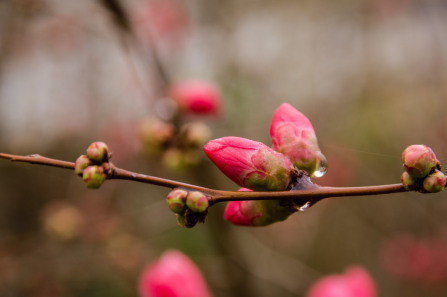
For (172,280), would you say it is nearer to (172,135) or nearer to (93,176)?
(172,135)

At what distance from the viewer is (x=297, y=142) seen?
575 millimetres

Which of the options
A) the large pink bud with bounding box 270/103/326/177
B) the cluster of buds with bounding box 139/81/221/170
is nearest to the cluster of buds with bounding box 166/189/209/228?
the large pink bud with bounding box 270/103/326/177

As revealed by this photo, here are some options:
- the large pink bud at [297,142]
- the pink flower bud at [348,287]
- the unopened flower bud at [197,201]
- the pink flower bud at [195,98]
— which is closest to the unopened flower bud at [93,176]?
the unopened flower bud at [197,201]

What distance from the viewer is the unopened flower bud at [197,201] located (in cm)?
48

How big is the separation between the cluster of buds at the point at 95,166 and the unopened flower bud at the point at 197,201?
0.35 ft

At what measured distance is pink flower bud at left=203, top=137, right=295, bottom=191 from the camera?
53cm

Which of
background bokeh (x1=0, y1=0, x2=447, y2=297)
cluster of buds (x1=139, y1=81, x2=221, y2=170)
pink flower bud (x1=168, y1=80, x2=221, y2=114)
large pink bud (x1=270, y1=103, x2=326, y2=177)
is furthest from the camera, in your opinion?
background bokeh (x1=0, y1=0, x2=447, y2=297)

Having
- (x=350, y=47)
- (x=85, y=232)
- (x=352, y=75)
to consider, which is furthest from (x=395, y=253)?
(x=85, y=232)

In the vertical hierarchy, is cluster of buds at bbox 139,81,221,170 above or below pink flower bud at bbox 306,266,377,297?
above

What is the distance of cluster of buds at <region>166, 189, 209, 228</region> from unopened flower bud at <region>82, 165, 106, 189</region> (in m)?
0.08

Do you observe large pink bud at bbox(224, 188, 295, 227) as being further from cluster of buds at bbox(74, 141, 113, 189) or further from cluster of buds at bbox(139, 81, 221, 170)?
cluster of buds at bbox(139, 81, 221, 170)

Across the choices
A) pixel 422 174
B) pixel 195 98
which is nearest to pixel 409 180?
pixel 422 174

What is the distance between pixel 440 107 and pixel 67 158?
2.36 meters

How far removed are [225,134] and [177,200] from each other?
5.91 ft
